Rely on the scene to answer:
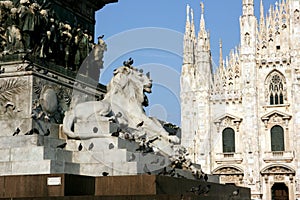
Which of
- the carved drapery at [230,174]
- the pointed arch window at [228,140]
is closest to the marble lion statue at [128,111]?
the carved drapery at [230,174]

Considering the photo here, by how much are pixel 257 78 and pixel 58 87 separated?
32392mm

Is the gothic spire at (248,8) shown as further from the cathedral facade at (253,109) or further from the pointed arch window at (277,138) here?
the pointed arch window at (277,138)

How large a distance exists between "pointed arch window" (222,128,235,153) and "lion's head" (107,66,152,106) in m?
30.0

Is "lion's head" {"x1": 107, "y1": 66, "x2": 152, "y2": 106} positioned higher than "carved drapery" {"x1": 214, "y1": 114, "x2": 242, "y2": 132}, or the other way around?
"carved drapery" {"x1": 214, "y1": 114, "x2": 242, "y2": 132}

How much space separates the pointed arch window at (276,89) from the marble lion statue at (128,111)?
30.6 metres

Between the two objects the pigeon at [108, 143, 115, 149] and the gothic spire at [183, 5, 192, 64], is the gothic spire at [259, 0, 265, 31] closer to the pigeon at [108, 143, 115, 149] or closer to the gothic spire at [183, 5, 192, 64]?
the gothic spire at [183, 5, 192, 64]

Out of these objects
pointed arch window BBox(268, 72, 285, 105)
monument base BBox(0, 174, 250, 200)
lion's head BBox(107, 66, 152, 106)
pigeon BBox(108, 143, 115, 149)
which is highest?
pointed arch window BBox(268, 72, 285, 105)

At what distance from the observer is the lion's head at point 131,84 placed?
11672 mm

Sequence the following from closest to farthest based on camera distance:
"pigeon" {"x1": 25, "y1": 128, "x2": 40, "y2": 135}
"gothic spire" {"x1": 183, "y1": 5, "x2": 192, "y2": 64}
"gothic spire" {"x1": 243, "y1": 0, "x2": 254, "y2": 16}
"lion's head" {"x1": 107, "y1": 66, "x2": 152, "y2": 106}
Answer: "pigeon" {"x1": 25, "y1": 128, "x2": 40, "y2": 135} → "lion's head" {"x1": 107, "y1": 66, "x2": 152, "y2": 106} → "gothic spire" {"x1": 243, "y1": 0, "x2": 254, "y2": 16} → "gothic spire" {"x1": 183, "y1": 5, "x2": 192, "y2": 64}

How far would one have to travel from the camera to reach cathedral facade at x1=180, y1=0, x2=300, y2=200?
1571 inches

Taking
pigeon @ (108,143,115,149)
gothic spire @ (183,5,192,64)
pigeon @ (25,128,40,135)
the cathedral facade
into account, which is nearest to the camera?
pigeon @ (25,128,40,135)

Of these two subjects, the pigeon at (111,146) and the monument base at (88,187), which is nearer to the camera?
the monument base at (88,187)

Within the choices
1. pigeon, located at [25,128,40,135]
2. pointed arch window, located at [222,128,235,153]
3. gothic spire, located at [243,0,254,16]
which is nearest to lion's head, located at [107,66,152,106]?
pigeon, located at [25,128,40,135]

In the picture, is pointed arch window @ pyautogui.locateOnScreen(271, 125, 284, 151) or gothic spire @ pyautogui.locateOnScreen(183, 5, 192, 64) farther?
gothic spire @ pyautogui.locateOnScreen(183, 5, 192, 64)
